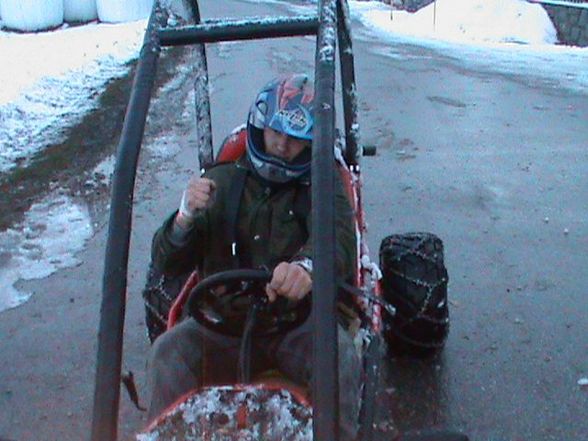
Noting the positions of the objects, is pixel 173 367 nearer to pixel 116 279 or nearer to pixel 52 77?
pixel 116 279

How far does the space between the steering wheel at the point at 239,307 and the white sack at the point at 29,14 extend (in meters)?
14.9

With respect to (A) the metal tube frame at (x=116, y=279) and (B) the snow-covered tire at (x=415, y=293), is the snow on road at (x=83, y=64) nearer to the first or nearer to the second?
(B) the snow-covered tire at (x=415, y=293)

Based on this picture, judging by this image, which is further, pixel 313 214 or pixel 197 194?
pixel 197 194

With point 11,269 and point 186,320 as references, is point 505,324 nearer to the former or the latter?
point 186,320

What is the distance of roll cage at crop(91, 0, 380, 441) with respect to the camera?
208cm

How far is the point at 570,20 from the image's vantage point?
625 inches

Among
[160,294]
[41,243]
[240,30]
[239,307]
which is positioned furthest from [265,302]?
[41,243]

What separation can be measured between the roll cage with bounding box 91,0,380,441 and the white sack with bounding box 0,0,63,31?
14636mm

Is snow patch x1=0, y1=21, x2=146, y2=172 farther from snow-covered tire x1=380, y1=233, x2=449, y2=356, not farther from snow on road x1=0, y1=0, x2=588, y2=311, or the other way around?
snow-covered tire x1=380, y1=233, x2=449, y2=356

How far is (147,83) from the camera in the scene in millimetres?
2564

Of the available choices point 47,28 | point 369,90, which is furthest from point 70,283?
point 47,28

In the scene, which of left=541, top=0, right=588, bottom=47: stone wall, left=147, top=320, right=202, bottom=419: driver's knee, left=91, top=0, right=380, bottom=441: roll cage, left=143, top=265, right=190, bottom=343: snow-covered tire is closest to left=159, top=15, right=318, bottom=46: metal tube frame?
left=91, top=0, right=380, bottom=441: roll cage

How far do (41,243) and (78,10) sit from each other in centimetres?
1340


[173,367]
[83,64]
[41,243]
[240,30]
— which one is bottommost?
[83,64]
